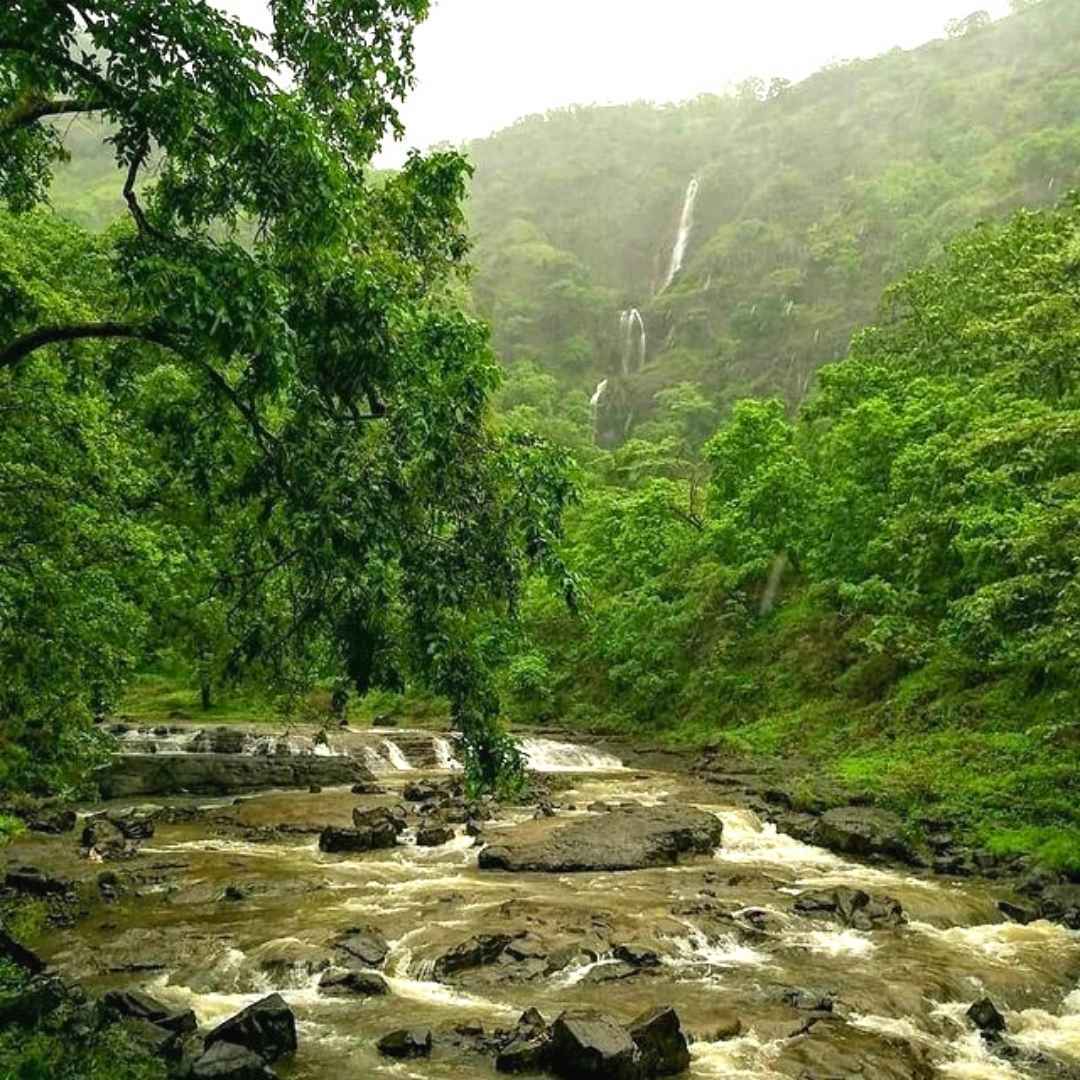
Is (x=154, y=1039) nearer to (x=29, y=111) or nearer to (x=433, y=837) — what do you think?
(x=29, y=111)

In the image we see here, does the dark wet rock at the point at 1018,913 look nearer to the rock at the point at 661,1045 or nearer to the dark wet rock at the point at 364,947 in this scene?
the rock at the point at 661,1045

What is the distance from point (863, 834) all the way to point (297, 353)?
57.0 ft

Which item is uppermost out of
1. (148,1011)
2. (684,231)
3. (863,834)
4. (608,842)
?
(684,231)

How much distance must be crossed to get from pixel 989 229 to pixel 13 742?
1655 inches

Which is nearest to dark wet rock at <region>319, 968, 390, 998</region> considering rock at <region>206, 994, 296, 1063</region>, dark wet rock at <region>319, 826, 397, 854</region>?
rock at <region>206, 994, 296, 1063</region>

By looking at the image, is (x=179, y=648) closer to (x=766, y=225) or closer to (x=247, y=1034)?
(x=247, y=1034)

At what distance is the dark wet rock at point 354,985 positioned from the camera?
1246cm

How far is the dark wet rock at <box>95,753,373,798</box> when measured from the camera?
28359 millimetres

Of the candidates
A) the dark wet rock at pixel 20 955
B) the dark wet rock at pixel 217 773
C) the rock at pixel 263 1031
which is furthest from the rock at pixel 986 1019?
the dark wet rock at pixel 217 773

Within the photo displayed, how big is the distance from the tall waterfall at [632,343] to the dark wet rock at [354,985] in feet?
A: 315

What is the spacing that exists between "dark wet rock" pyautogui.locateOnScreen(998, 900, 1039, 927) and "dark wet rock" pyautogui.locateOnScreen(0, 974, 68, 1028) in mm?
13979

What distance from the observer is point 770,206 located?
11606 cm

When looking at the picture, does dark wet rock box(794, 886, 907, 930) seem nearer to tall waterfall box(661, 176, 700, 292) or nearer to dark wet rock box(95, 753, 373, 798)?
dark wet rock box(95, 753, 373, 798)

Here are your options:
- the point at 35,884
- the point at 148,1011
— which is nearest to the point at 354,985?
the point at 148,1011
